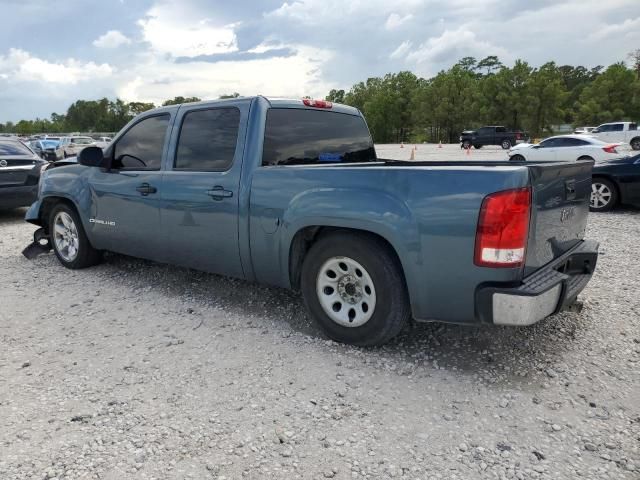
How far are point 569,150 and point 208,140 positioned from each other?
1669 centimetres

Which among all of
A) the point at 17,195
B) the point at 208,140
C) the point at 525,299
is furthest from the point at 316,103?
the point at 17,195

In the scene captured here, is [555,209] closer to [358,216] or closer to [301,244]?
[358,216]

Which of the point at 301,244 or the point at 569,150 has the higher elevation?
the point at 569,150

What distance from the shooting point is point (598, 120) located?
5591cm

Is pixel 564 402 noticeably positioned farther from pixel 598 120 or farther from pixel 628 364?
pixel 598 120

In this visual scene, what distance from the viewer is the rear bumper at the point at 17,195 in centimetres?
927

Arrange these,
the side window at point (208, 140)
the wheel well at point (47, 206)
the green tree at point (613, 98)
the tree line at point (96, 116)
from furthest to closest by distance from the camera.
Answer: the tree line at point (96, 116) < the green tree at point (613, 98) < the wheel well at point (47, 206) < the side window at point (208, 140)

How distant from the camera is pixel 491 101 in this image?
210 ft

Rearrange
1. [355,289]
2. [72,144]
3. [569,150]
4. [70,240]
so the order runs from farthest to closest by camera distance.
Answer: [72,144] → [569,150] → [70,240] → [355,289]

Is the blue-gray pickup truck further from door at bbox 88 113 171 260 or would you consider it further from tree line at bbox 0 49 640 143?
tree line at bbox 0 49 640 143

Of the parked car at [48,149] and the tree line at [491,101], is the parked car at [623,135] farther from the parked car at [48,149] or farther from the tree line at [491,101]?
the parked car at [48,149]

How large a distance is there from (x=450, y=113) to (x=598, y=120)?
58.3 ft

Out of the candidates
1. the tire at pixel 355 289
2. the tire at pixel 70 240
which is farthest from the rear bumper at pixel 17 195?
the tire at pixel 355 289

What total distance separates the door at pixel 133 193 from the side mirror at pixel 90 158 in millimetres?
101
